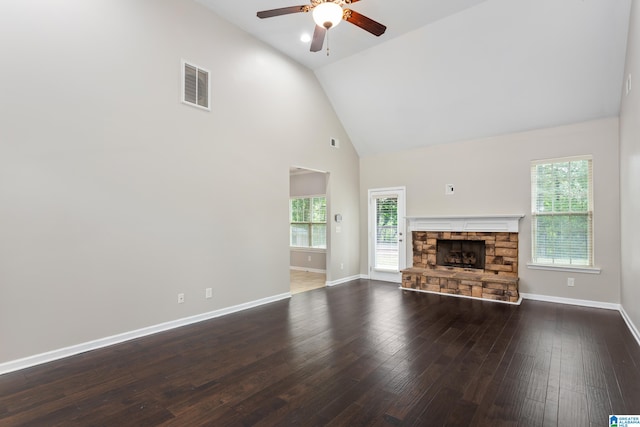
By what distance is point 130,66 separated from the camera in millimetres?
3584

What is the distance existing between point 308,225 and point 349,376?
5940 mm

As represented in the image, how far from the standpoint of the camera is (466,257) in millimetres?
5984

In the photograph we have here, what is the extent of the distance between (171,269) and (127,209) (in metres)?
0.89

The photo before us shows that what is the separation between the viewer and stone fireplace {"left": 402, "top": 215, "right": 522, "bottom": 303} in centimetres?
525

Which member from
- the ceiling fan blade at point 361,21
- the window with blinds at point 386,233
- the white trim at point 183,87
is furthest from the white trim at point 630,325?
the white trim at point 183,87

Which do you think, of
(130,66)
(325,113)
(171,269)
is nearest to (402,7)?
(325,113)

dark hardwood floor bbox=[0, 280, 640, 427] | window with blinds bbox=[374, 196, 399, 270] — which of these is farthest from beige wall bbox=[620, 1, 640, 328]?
window with blinds bbox=[374, 196, 399, 270]

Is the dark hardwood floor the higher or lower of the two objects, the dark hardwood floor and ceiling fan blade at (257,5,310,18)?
the lower

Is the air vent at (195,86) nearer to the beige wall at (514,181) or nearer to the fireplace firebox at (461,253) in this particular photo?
the beige wall at (514,181)

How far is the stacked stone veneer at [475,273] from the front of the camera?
511 cm

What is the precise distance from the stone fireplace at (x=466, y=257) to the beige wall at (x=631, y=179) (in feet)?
4.39

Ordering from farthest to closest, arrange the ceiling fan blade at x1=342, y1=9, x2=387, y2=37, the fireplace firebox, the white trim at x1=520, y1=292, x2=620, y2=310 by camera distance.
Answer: the fireplace firebox
the white trim at x1=520, y1=292, x2=620, y2=310
the ceiling fan blade at x1=342, y1=9, x2=387, y2=37

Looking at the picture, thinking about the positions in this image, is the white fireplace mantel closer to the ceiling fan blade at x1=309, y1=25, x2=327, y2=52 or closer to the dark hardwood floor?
the dark hardwood floor

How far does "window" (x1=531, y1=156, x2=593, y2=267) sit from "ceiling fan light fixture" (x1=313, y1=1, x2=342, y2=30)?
428 cm
